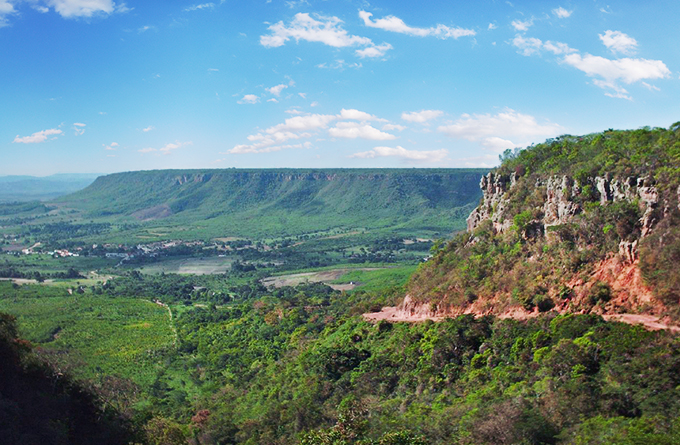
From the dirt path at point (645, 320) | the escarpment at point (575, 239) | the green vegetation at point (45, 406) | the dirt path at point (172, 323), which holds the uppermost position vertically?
the escarpment at point (575, 239)

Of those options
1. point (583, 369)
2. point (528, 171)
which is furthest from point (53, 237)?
point (583, 369)

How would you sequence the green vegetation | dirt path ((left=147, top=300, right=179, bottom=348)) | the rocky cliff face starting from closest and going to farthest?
the green vegetation
the rocky cliff face
dirt path ((left=147, top=300, right=179, bottom=348))

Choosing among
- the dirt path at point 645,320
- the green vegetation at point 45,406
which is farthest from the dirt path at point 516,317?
the green vegetation at point 45,406

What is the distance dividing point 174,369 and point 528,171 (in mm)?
38564

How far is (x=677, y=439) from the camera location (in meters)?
20.9

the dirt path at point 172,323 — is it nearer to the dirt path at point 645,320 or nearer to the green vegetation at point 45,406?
the green vegetation at point 45,406

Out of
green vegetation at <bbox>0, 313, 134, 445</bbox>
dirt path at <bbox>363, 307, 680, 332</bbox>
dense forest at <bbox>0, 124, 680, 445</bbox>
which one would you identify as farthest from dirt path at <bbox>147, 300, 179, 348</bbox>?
green vegetation at <bbox>0, 313, 134, 445</bbox>

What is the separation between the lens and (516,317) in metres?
36.3

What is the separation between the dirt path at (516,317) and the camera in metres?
28.5

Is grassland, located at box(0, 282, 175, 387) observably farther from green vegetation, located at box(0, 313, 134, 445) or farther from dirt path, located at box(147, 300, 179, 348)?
green vegetation, located at box(0, 313, 134, 445)

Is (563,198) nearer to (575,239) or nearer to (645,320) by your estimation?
(575,239)

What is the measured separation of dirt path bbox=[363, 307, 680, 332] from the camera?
2855 cm

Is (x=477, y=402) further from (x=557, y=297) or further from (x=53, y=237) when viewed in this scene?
(x=53, y=237)

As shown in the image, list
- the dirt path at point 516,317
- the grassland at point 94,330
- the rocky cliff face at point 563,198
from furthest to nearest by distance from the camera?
the grassland at point 94,330 < the rocky cliff face at point 563,198 < the dirt path at point 516,317
